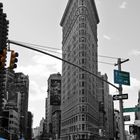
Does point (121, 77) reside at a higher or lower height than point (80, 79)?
lower

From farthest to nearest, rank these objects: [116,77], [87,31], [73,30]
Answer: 1. [73,30]
2. [87,31]
3. [116,77]

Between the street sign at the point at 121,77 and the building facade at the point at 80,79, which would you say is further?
the building facade at the point at 80,79

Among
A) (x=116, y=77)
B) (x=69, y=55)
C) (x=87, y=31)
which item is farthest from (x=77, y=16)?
(x=116, y=77)

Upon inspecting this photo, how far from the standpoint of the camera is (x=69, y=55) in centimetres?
19275

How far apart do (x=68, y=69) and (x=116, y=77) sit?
17250 cm

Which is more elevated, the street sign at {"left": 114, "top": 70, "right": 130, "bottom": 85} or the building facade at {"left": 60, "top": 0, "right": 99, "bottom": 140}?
the building facade at {"left": 60, "top": 0, "right": 99, "bottom": 140}

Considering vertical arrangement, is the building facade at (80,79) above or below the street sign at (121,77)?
above

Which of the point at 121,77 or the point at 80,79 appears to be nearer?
the point at 121,77

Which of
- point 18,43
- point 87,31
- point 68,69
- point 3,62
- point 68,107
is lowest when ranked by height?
point 3,62

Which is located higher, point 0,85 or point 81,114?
point 0,85

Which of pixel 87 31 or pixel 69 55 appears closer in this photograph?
pixel 87 31

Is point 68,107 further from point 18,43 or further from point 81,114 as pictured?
point 18,43

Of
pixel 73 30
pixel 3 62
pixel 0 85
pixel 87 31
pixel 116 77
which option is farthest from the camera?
pixel 73 30

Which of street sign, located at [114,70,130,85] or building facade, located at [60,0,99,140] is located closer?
street sign, located at [114,70,130,85]
